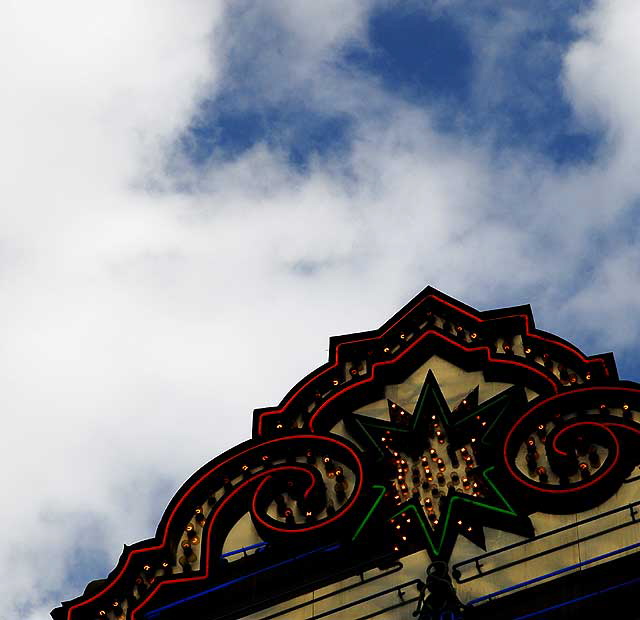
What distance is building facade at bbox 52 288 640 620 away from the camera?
2002 cm

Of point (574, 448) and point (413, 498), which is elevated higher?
point (574, 448)

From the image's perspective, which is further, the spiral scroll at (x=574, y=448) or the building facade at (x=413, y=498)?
the spiral scroll at (x=574, y=448)

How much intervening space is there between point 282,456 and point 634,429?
5264 mm

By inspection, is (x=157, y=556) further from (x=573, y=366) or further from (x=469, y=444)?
(x=573, y=366)

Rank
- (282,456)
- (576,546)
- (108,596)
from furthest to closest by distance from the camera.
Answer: (282,456), (108,596), (576,546)

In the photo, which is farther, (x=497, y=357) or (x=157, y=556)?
(x=497, y=357)

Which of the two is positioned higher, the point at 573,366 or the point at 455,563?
the point at 573,366

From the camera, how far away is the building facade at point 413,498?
2002 cm

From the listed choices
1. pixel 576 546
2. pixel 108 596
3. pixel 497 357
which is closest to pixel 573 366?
pixel 497 357

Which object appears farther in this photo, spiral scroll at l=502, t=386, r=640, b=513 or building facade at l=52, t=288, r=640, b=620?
spiral scroll at l=502, t=386, r=640, b=513

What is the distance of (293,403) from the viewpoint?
78.5ft

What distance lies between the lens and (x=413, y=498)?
845 inches

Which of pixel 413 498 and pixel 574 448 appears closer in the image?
pixel 574 448

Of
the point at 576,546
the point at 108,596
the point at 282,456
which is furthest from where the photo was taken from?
the point at 282,456
